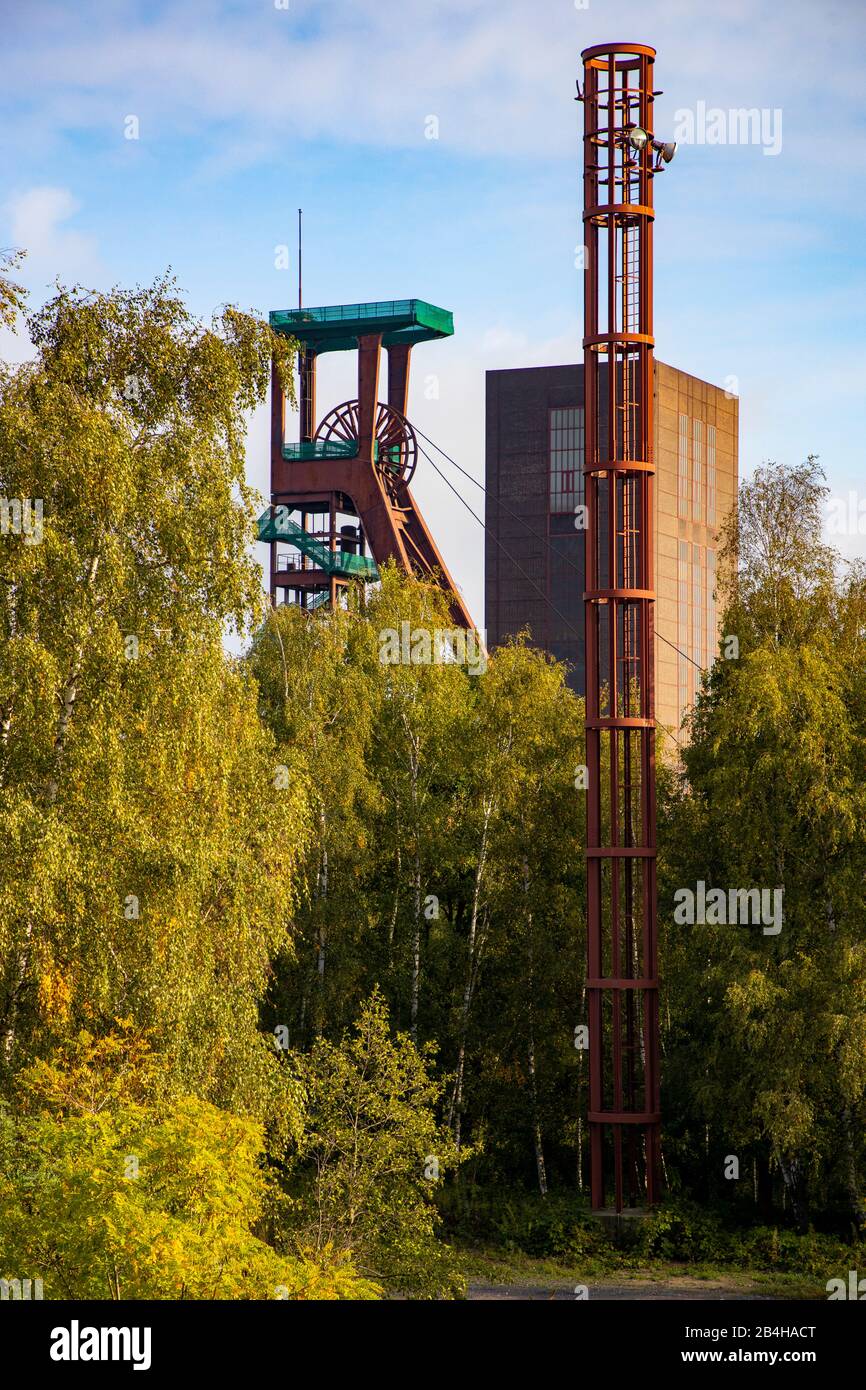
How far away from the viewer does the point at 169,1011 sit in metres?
19.1

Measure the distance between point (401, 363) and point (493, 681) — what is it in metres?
28.7

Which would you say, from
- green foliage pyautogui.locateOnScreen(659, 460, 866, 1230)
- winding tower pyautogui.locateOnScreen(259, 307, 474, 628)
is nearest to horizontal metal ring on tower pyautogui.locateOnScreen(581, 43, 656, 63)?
green foliage pyautogui.locateOnScreen(659, 460, 866, 1230)

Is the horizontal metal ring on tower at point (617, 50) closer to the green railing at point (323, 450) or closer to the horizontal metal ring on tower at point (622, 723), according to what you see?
the horizontal metal ring on tower at point (622, 723)

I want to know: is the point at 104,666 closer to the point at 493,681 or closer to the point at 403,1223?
the point at 403,1223

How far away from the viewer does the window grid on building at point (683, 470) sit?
84.8m

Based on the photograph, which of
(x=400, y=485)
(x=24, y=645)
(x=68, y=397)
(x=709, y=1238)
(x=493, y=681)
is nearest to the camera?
(x=24, y=645)

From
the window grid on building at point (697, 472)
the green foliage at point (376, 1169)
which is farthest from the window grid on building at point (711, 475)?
the green foliage at point (376, 1169)

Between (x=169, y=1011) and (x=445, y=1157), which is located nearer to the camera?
(x=169, y=1011)

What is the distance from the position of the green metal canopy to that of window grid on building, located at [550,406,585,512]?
21.3m

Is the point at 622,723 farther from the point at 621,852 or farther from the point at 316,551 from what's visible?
the point at 316,551

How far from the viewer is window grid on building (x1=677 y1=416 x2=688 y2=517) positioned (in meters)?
84.8

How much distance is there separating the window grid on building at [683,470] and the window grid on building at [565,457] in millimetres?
6894

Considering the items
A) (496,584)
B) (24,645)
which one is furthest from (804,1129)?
(496,584)

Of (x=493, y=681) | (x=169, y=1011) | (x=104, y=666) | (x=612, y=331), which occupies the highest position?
(x=612, y=331)
